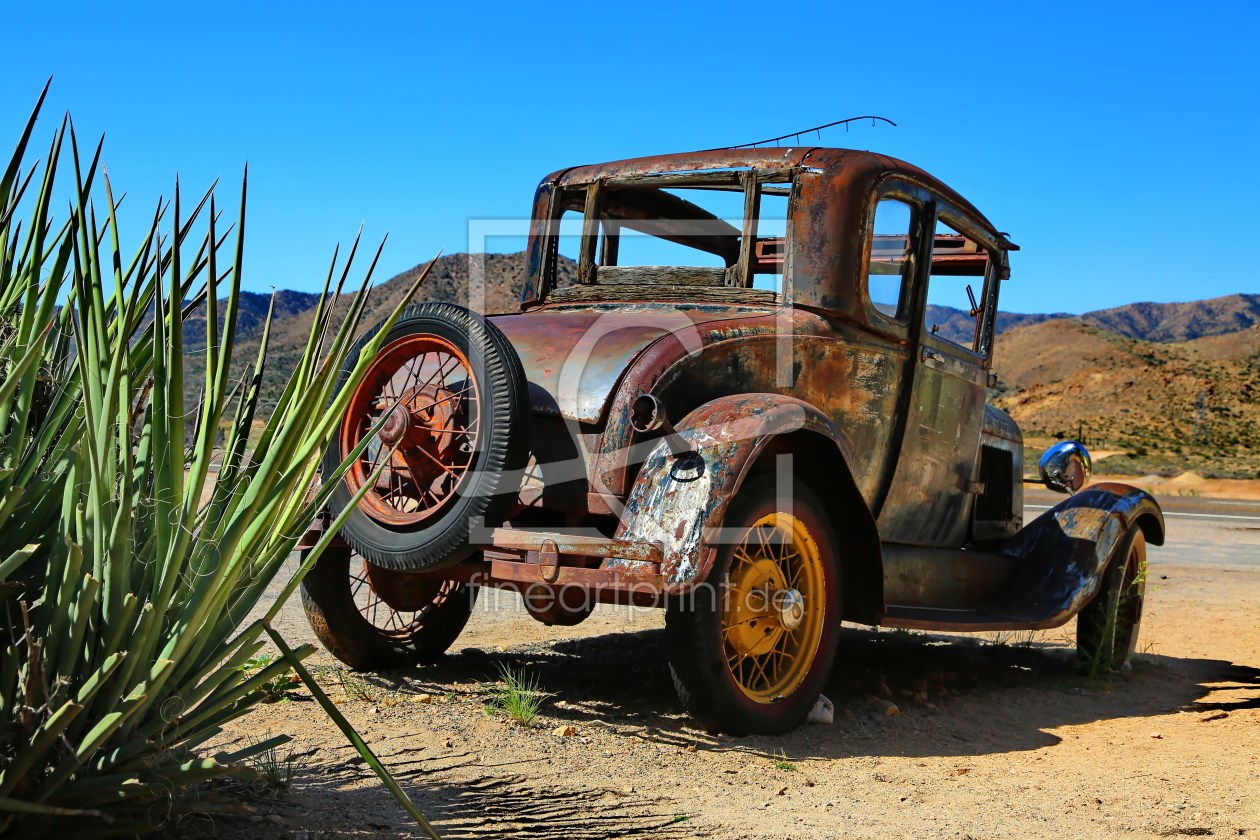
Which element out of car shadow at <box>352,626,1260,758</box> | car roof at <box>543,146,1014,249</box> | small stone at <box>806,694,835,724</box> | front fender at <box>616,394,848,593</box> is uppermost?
car roof at <box>543,146,1014,249</box>

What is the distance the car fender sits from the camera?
11.2 feet

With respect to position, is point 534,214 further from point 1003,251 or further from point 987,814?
point 987,814

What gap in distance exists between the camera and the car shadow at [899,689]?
399 centimetres

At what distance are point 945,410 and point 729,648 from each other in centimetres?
216

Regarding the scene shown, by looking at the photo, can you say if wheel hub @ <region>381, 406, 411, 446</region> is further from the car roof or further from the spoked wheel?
the car roof

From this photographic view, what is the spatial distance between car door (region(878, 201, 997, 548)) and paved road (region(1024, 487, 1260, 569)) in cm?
621

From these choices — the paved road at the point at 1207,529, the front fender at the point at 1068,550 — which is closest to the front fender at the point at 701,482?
the front fender at the point at 1068,550

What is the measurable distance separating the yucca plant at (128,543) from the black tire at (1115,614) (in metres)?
4.63

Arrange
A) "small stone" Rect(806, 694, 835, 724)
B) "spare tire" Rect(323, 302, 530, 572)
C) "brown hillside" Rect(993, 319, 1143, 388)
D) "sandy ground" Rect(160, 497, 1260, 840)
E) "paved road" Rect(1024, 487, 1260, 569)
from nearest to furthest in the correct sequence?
"sandy ground" Rect(160, 497, 1260, 840)
"spare tire" Rect(323, 302, 530, 572)
"small stone" Rect(806, 694, 835, 724)
"paved road" Rect(1024, 487, 1260, 569)
"brown hillside" Rect(993, 319, 1143, 388)

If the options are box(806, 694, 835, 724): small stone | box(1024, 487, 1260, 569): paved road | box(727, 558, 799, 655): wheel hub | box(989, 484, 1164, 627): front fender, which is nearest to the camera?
box(727, 558, 799, 655): wheel hub

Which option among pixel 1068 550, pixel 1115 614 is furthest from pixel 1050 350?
pixel 1068 550

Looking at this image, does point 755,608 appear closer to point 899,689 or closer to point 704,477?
point 704,477

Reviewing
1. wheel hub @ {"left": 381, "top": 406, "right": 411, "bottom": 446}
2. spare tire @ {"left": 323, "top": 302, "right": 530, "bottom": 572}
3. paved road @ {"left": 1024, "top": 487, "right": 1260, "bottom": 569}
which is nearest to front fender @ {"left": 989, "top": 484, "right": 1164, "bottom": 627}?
spare tire @ {"left": 323, "top": 302, "right": 530, "bottom": 572}

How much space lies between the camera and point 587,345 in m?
4.06
